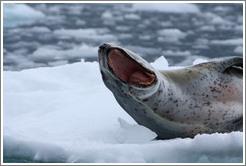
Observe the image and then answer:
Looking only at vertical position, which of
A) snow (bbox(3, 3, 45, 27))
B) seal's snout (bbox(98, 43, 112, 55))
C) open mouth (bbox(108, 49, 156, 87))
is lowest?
snow (bbox(3, 3, 45, 27))

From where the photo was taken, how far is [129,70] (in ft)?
13.3

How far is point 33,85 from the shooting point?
6266 mm

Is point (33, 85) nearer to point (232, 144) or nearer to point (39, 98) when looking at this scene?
point (39, 98)

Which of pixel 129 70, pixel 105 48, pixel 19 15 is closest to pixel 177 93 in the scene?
pixel 129 70

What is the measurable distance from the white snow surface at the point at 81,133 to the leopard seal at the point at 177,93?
18cm

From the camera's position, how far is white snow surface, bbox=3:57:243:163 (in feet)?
13.4

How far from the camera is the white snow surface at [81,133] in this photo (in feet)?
13.4

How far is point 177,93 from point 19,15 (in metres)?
8.23

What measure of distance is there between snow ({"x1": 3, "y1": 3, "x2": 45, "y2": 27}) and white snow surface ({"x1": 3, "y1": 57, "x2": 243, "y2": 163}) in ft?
18.0

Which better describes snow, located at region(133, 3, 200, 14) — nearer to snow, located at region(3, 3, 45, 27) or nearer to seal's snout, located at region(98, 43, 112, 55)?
snow, located at region(3, 3, 45, 27)

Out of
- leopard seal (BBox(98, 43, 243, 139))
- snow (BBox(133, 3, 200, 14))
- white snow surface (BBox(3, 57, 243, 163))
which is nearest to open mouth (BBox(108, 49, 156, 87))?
leopard seal (BBox(98, 43, 243, 139))

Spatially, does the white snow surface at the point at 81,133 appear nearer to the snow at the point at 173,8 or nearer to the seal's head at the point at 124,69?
the seal's head at the point at 124,69

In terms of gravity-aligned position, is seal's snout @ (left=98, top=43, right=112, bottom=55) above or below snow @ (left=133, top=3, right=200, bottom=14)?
above

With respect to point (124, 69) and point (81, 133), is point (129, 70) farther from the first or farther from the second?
point (81, 133)
